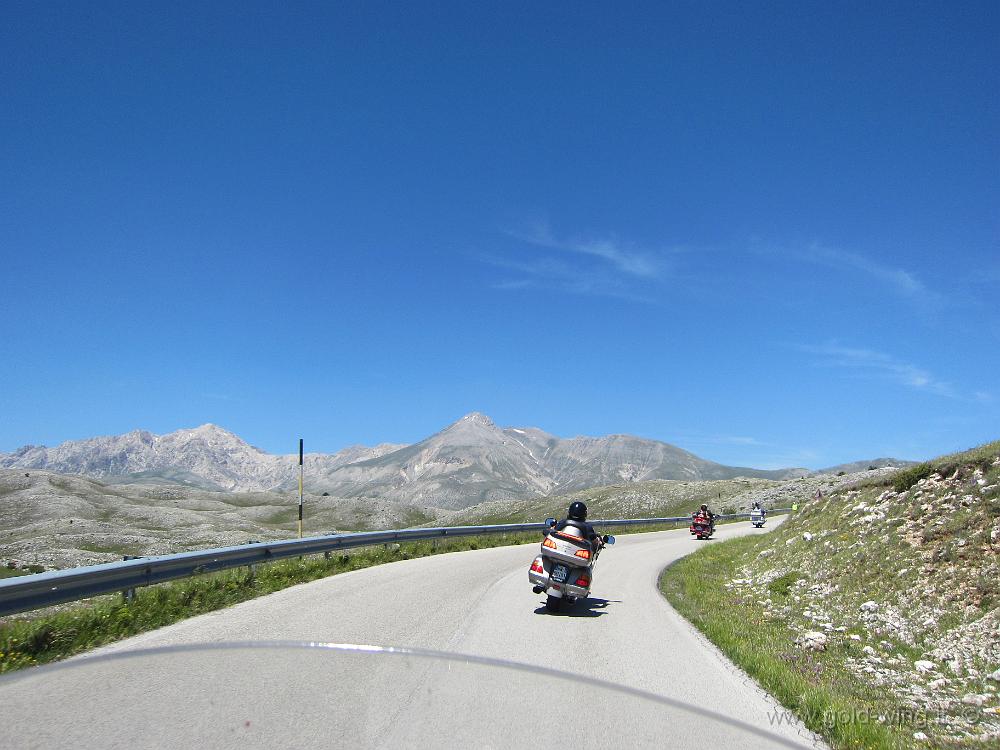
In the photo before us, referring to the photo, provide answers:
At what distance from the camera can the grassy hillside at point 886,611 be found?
6.71 meters

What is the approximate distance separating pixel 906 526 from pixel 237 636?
11733 millimetres

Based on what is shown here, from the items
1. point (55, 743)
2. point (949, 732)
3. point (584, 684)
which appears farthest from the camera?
point (949, 732)

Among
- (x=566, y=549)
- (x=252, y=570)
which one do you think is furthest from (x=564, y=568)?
(x=252, y=570)

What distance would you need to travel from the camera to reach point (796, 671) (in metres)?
8.39

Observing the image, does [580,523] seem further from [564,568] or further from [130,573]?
[130,573]

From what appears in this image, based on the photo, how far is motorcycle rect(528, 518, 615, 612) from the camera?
11883 millimetres

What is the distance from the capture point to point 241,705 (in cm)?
280

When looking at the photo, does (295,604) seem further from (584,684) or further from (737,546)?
(737,546)

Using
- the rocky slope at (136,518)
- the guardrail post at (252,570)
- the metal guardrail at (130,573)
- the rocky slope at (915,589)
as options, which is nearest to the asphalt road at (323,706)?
the rocky slope at (915,589)

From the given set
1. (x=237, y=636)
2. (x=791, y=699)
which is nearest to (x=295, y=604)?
(x=237, y=636)

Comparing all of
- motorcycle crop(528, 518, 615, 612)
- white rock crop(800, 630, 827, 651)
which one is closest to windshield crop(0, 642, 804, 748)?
white rock crop(800, 630, 827, 651)

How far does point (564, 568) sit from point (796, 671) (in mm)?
4362

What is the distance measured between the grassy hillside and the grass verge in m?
0.02

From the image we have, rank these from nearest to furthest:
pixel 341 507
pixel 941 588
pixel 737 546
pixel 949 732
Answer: pixel 949 732, pixel 941 588, pixel 737 546, pixel 341 507
